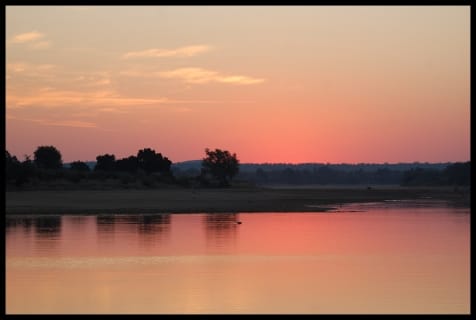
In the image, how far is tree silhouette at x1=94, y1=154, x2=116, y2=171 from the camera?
12406cm

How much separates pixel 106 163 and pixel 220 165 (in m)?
18.9

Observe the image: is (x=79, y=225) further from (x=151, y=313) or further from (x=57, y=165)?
(x=57, y=165)

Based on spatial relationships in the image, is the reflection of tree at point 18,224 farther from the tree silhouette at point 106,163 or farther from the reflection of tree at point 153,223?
the tree silhouette at point 106,163

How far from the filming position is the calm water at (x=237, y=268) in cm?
2177

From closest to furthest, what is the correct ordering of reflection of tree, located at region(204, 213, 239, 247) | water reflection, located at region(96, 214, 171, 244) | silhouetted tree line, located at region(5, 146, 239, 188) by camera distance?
reflection of tree, located at region(204, 213, 239, 247) → water reflection, located at region(96, 214, 171, 244) → silhouetted tree line, located at region(5, 146, 239, 188)

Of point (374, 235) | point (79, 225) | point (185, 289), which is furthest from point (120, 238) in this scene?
point (185, 289)

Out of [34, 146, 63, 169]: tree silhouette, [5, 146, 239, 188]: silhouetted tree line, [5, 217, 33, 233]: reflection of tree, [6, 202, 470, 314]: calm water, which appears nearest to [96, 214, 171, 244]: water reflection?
[6, 202, 470, 314]: calm water

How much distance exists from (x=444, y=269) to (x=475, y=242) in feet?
30.8

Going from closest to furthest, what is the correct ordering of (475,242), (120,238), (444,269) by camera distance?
(444,269), (475,242), (120,238)

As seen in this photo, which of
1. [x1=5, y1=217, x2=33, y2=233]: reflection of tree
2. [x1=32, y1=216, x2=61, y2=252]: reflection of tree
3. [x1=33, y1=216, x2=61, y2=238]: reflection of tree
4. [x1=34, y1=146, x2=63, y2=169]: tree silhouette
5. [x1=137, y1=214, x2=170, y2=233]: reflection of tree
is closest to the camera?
[x1=32, y1=216, x2=61, y2=252]: reflection of tree

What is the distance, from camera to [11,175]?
294 feet

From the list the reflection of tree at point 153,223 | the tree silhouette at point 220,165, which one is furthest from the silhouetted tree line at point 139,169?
the reflection of tree at point 153,223

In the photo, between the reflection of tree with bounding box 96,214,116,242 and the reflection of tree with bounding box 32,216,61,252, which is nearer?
the reflection of tree with bounding box 32,216,61,252

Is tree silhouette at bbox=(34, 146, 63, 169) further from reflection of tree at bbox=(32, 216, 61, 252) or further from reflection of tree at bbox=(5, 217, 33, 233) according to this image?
reflection of tree at bbox=(5, 217, 33, 233)
